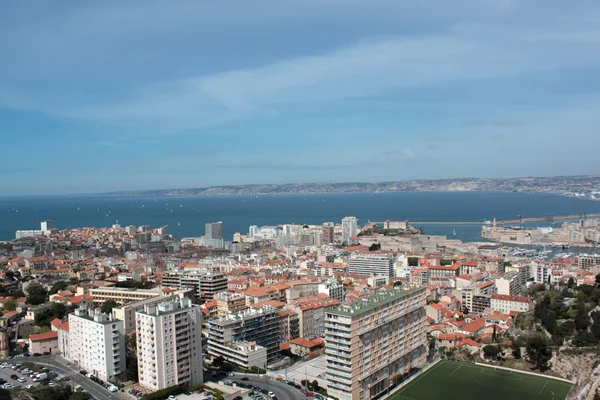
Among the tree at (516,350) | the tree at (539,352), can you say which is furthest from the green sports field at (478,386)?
the tree at (516,350)

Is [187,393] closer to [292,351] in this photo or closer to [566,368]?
[292,351]

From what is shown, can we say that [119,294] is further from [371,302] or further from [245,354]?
[371,302]

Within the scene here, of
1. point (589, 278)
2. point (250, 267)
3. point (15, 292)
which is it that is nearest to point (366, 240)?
point (250, 267)

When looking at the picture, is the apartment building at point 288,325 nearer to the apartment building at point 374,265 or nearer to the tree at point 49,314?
the tree at point 49,314

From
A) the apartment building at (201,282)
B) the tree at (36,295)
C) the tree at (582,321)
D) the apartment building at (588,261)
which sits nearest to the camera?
the tree at (582,321)

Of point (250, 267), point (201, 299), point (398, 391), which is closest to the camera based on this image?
point (398, 391)

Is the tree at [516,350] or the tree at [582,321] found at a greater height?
the tree at [582,321]

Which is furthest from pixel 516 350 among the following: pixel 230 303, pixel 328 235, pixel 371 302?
pixel 328 235
